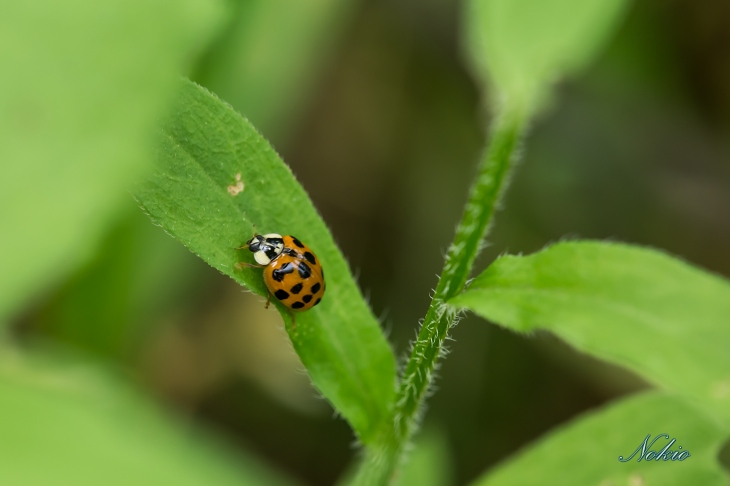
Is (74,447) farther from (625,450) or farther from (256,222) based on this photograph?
(625,450)

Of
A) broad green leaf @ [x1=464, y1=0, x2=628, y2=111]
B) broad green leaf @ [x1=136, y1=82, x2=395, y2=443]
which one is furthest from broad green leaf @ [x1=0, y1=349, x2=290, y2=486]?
broad green leaf @ [x1=464, y1=0, x2=628, y2=111]

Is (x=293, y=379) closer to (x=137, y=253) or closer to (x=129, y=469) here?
(x=137, y=253)

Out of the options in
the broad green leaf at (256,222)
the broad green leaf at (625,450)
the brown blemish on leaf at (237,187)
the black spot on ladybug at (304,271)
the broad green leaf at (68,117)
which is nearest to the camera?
the broad green leaf at (68,117)

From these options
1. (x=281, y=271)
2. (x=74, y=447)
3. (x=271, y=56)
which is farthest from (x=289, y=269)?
(x=271, y=56)

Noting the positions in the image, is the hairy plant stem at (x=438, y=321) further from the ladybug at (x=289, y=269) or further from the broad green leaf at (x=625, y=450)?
the broad green leaf at (x=625, y=450)

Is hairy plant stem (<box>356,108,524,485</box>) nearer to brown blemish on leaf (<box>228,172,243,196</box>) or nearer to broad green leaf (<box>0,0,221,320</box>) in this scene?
brown blemish on leaf (<box>228,172,243,196</box>)

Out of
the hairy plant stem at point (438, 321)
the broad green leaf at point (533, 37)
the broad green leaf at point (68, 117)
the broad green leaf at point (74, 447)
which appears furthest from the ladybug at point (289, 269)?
the broad green leaf at point (533, 37)

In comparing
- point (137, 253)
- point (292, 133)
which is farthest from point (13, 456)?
point (292, 133)
